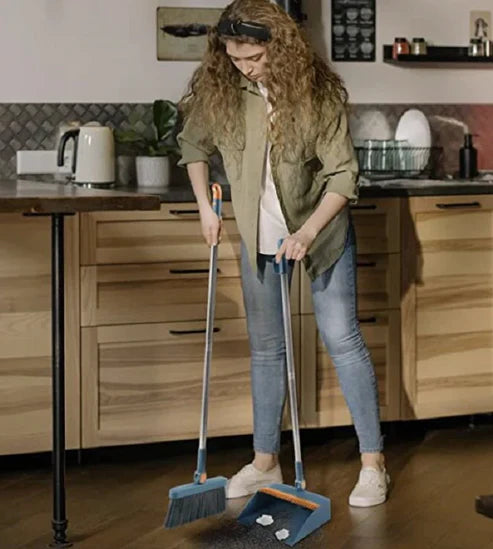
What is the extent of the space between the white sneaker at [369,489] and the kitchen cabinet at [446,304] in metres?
0.76

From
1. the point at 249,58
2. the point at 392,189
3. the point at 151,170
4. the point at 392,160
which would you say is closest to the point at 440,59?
the point at 392,160

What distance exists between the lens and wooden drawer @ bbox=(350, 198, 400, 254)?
4.40m

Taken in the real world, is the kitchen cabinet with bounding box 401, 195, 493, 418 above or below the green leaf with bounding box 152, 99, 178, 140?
below

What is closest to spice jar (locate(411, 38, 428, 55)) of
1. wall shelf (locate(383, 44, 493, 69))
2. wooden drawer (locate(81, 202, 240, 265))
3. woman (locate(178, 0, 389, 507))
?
wall shelf (locate(383, 44, 493, 69))

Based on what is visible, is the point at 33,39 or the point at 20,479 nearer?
the point at 20,479

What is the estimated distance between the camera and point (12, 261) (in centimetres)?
404

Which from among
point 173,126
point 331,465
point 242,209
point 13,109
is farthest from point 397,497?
point 13,109

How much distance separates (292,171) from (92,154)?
1.00 meters

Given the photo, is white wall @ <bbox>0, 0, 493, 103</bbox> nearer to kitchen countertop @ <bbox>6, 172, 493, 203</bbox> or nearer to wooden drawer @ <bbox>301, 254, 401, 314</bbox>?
kitchen countertop @ <bbox>6, 172, 493, 203</bbox>

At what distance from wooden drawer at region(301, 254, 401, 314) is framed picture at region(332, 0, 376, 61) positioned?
929 mm

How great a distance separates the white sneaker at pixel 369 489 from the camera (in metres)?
3.76

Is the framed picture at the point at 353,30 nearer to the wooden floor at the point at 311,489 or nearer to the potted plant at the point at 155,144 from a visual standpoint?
the potted plant at the point at 155,144

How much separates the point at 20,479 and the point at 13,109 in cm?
133

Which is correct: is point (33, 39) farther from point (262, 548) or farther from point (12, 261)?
point (262, 548)
